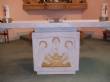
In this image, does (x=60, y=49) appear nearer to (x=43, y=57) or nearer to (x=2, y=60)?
(x=43, y=57)

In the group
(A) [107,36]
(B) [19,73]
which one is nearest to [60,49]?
(B) [19,73]

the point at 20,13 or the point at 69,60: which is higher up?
the point at 20,13

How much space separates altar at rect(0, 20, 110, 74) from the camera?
348cm

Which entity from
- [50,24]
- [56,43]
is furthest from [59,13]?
[50,24]

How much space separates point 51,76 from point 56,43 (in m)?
0.55

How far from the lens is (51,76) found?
144 inches

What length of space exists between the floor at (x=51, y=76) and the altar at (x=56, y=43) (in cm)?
15

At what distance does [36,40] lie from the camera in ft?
11.7

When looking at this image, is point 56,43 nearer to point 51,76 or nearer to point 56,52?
point 56,52

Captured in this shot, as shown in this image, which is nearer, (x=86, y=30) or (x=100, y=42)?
(x=100, y=42)

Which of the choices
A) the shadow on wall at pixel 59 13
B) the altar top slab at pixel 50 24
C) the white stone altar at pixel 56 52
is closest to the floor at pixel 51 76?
the white stone altar at pixel 56 52

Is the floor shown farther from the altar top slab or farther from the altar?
the altar top slab

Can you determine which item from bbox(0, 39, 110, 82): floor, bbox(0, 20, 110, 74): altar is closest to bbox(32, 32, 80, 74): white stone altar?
bbox(0, 20, 110, 74): altar

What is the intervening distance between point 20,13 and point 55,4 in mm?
1160
